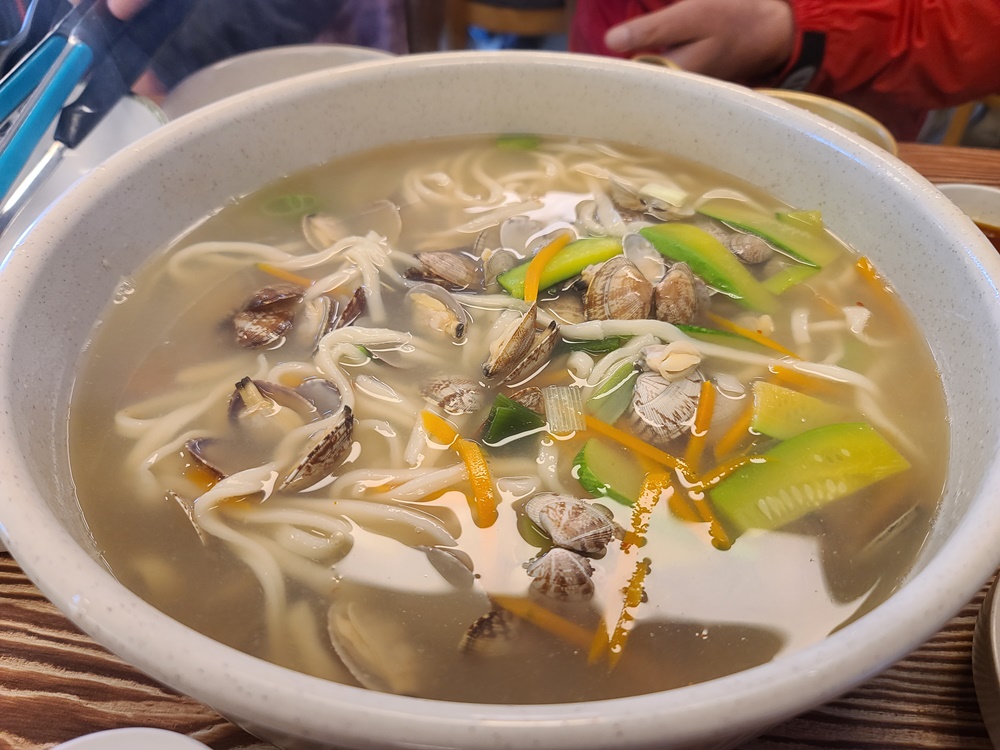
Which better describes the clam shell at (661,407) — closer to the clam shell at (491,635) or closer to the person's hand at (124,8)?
the clam shell at (491,635)

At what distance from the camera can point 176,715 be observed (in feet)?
3.43

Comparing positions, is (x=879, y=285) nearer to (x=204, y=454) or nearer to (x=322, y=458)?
(x=322, y=458)

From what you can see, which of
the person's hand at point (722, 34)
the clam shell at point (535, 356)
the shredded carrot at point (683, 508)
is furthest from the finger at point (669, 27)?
the shredded carrot at point (683, 508)

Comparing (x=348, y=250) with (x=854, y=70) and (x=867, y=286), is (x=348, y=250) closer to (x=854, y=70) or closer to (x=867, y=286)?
(x=867, y=286)

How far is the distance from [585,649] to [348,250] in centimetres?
109

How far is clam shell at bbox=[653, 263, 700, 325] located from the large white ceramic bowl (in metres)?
0.48

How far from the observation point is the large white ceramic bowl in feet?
2.32

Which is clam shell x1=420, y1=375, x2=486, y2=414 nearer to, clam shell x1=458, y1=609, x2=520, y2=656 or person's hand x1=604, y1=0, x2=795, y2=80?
clam shell x1=458, y1=609, x2=520, y2=656

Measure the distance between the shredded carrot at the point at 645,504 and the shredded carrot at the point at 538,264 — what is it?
0.50 metres

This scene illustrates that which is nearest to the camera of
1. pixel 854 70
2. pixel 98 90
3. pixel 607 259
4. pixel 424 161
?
pixel 607 259

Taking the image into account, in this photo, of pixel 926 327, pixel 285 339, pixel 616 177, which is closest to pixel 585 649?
pixel 285 339

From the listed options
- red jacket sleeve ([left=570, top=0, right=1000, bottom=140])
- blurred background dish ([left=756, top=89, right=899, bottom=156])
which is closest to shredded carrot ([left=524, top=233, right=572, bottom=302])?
blurred background dish ([left=756, top=89, right=899, bottom=156])

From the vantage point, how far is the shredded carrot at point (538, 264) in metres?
1.54

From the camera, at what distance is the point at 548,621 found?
104 cm
